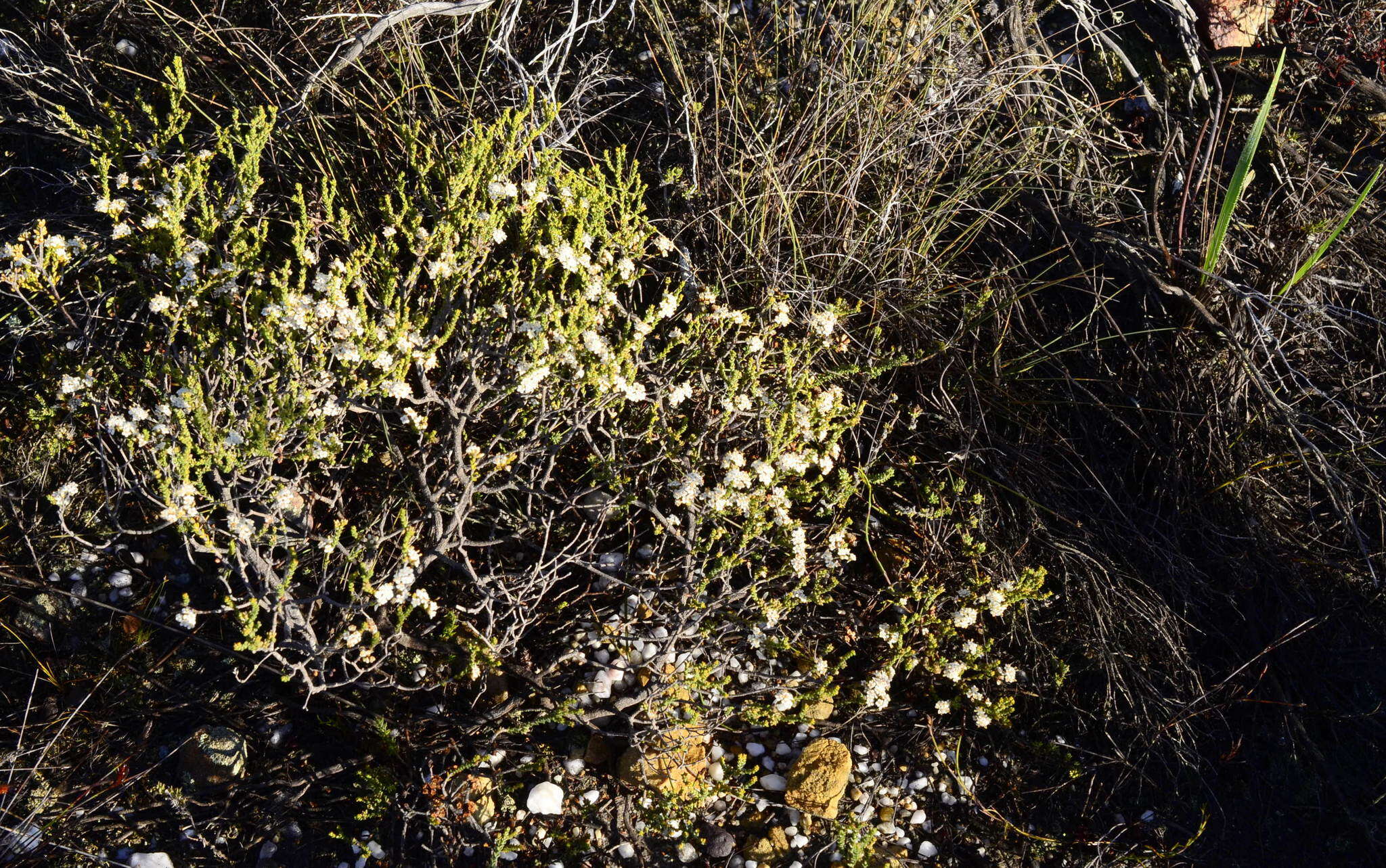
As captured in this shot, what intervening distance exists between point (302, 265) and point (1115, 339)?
2286 mm

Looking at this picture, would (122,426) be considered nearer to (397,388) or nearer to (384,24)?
(397,388)

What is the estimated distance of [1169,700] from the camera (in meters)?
2.36

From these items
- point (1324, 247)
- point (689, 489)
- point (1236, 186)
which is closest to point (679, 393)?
point (689, 489)

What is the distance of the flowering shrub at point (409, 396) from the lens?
193 cm

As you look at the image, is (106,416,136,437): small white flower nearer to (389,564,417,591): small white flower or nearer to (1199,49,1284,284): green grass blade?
(389,564,417,591): small white flower

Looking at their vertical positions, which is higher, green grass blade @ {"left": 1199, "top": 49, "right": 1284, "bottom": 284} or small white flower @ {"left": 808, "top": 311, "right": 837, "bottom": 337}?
green grass blade @ {"left": 1199, "top": 49, "right": 1284, "bottom": 284}

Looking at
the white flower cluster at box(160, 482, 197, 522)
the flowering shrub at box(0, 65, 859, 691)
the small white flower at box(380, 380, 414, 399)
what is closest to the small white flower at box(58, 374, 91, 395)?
the flowering shrub at box(0, 65, 859, 691)

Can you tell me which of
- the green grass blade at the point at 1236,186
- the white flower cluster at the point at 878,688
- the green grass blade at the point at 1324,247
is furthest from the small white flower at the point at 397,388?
the green grass blade at the point at 1324,247

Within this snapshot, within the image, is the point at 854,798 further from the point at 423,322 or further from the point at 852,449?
the point at 423,322

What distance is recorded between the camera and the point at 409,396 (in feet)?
6.40

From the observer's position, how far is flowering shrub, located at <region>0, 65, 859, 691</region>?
193cm

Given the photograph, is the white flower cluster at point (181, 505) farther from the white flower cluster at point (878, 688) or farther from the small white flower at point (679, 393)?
the white flower cluster at point (878, 688)

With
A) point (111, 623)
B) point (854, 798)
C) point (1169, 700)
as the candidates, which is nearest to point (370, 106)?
point (111, 623)

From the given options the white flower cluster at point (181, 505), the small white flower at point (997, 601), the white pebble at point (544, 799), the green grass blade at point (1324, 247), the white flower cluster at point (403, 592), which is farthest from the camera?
the green grass blade at point (1324, 247)
